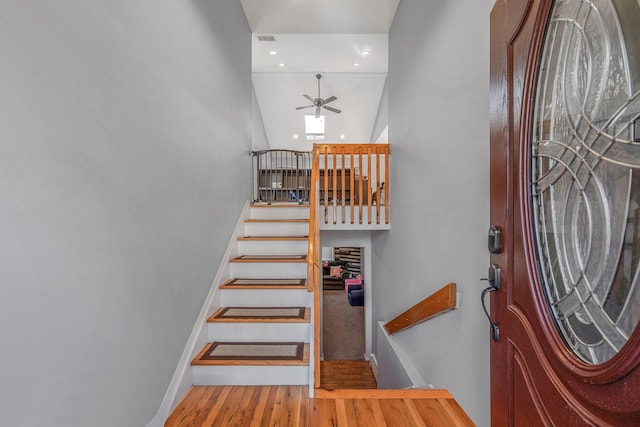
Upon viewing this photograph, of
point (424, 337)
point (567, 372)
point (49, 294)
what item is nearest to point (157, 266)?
point (49, 294)

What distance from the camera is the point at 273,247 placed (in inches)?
140

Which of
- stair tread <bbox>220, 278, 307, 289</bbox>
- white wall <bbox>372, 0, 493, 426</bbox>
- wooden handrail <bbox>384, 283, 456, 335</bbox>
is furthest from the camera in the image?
stair tread <bbox>220, 278, 307, 289</bbox>

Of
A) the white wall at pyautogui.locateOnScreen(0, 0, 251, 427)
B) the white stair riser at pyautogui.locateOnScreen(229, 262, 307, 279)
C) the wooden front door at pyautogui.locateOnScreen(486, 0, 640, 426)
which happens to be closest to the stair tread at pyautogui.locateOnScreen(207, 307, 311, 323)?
the white wall at pyautogui.locateOnScreen(0, 0, 251, 427)

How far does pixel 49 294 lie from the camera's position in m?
1.08

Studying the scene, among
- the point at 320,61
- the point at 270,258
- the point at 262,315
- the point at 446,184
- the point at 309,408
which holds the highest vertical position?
the point at 320,61

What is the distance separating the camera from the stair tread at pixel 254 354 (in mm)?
2242

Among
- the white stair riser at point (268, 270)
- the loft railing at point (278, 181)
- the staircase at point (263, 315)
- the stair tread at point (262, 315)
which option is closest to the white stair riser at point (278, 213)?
the staircase at point (263, 315)

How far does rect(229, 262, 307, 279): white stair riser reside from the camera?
3.19m

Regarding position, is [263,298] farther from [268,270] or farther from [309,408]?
[309,408]

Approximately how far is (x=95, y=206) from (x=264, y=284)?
6.03 feet

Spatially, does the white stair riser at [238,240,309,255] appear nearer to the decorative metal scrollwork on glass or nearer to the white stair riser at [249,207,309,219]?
the white stair riser at [249,207,309,219]

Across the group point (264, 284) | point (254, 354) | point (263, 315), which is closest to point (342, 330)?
point (264, 284)

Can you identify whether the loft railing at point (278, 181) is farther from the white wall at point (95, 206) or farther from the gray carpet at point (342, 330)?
the gray carpet at point (342, 330)

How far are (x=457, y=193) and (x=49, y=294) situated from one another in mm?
2049
